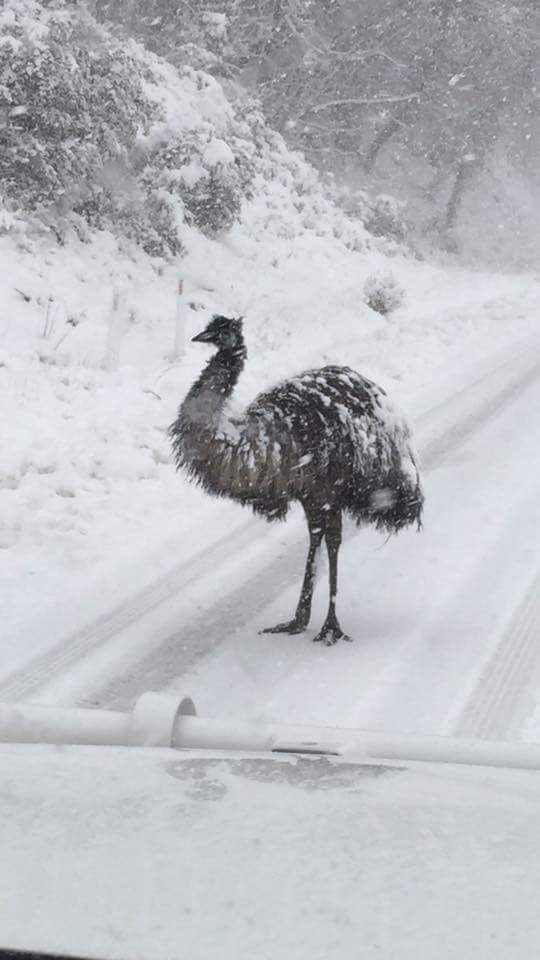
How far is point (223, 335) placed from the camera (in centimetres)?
587

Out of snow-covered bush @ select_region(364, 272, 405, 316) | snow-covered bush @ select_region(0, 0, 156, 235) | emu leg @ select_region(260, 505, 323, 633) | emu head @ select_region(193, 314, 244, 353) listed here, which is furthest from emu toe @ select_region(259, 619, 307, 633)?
snow-covered bush @ select_region(364, 272, 405, 316)

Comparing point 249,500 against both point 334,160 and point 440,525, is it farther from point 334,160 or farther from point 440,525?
point 334,160

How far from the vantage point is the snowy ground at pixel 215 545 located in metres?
5.56

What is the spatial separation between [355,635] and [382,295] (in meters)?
13.1

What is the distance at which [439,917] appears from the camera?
A: 146 cm

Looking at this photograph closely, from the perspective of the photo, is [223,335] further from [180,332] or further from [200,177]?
[200,177]

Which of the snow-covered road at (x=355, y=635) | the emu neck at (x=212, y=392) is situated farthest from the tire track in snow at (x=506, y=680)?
the emu neck at (x=212, y=392)

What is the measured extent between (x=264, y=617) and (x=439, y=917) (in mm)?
5094

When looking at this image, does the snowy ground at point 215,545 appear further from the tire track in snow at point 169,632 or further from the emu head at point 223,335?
the emu head at point 223,335

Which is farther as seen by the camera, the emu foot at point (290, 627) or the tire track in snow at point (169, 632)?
the emu foot at point (290, 627)

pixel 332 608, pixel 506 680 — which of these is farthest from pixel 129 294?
pixel 506 680

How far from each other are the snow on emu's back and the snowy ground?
601 millimetres

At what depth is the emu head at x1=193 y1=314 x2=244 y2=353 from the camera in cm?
586

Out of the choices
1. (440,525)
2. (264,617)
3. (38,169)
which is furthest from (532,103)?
(264,617)
